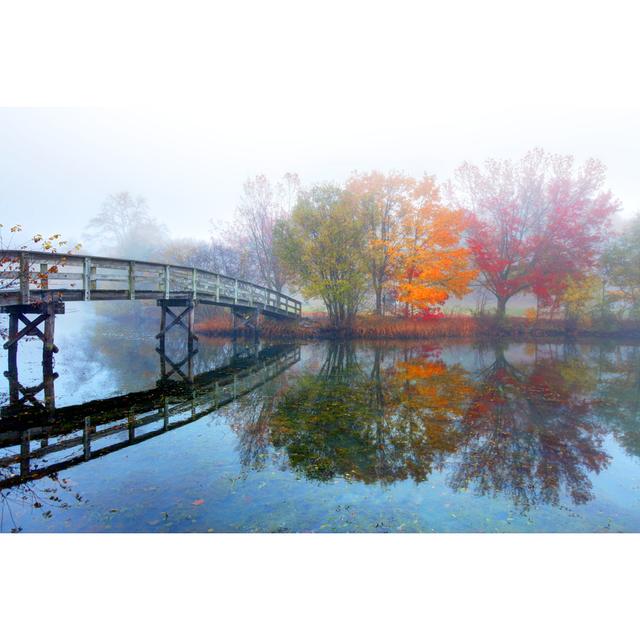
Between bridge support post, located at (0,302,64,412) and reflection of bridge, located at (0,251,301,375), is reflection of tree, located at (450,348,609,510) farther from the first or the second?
A: reflection of bridge, located at (0,251,301,375)

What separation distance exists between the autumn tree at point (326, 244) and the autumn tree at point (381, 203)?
63cm

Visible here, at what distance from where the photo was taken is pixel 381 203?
2364 cm

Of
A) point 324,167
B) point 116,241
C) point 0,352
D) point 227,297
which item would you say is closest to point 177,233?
point 116,241

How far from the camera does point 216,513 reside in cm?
471

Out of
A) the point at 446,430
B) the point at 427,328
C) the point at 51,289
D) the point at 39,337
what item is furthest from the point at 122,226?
the point at 446,430

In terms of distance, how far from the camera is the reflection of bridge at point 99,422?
20.4 feet

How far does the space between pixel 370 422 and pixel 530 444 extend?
9.44 ft

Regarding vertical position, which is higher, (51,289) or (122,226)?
(122,226)

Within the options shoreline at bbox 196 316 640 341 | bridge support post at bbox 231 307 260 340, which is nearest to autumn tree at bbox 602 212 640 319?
shoreline at bbox 196 316 640 341

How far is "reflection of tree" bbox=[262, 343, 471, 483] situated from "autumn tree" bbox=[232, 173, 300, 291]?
16552 millimetres

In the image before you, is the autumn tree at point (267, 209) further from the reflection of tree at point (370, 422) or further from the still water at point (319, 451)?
the reflection of tree at point (370, 422)

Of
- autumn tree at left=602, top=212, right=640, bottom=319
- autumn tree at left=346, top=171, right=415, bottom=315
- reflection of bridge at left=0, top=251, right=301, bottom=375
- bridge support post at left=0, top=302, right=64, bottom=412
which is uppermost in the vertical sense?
autumn tree at left=346, top=171, right=415, bottom=315

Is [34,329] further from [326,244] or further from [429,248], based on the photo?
[429,248]

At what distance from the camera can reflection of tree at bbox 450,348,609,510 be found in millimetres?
5512
